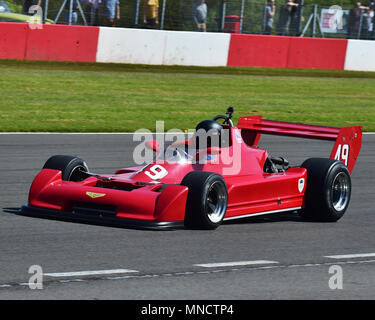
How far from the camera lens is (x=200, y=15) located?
2486 centimetres

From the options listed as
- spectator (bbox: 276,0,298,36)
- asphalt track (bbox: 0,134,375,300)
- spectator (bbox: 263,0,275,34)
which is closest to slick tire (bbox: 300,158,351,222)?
asphalt track (bbox: 0,134,375,300)

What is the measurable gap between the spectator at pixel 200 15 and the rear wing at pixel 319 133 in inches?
551

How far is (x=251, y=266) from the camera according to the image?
7.15 meters

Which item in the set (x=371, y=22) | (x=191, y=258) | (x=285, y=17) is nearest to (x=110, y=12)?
(x=285, y=17)

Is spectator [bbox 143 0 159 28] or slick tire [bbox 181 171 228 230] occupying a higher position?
spectator [bbox 143 0 159 28]

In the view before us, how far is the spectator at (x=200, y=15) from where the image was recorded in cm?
2461

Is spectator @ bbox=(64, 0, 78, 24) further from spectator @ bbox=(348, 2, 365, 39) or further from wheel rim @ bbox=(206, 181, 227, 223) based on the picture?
wheel rim @ bbox=(206, 181, 227, 223)

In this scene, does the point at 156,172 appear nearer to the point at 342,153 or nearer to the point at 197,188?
the point at 197,188

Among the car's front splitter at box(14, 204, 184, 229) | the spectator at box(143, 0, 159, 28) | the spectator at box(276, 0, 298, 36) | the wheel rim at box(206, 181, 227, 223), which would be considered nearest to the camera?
the car's front splitter at box(14, 204, 184, 229)

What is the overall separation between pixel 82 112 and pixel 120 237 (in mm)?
10226

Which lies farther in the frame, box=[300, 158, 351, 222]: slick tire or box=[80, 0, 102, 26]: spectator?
box=[80, 0, 102, 26]: spectator

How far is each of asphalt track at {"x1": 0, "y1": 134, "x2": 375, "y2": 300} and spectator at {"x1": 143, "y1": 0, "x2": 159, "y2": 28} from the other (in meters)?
13.5

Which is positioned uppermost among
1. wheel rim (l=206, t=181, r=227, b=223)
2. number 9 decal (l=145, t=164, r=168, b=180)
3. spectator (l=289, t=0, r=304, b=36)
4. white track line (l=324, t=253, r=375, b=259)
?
spectator (l=289, t=0, r=304, b=36)

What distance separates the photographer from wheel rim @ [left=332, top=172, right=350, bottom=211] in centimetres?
976
